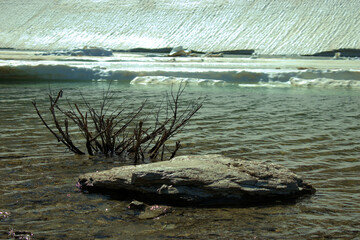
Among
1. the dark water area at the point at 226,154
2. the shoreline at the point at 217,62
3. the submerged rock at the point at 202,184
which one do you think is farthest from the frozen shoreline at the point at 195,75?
the submerged rock at the point at 202,184

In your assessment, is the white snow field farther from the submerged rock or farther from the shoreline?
the submerged rock

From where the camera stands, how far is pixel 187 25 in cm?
3244

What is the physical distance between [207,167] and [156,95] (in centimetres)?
608

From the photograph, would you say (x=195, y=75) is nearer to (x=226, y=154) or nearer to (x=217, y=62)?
(x=217, y=62)

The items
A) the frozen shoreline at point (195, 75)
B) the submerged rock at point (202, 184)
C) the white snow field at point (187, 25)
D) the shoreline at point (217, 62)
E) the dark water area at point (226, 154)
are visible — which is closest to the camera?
the dark water area at point (226, 154)

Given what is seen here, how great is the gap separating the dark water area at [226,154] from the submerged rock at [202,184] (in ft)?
0.29

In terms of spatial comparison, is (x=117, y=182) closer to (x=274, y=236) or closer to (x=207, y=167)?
(x=207, y=167)

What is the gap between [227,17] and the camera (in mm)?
31953

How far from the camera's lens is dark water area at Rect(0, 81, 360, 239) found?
97.0 inches

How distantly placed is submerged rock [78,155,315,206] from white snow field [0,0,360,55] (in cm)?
2488

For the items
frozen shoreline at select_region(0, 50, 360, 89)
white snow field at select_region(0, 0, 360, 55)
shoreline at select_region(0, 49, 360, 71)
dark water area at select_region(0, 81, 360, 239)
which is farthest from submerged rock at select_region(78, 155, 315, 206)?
white snow field at select_region(0, 0, 360, 55)

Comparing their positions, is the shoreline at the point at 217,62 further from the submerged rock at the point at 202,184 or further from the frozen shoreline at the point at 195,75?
the submerged rock at the point at 202,184

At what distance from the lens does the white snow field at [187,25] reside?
28219mm

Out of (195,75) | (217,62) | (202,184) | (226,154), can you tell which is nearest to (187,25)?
(217,62)
